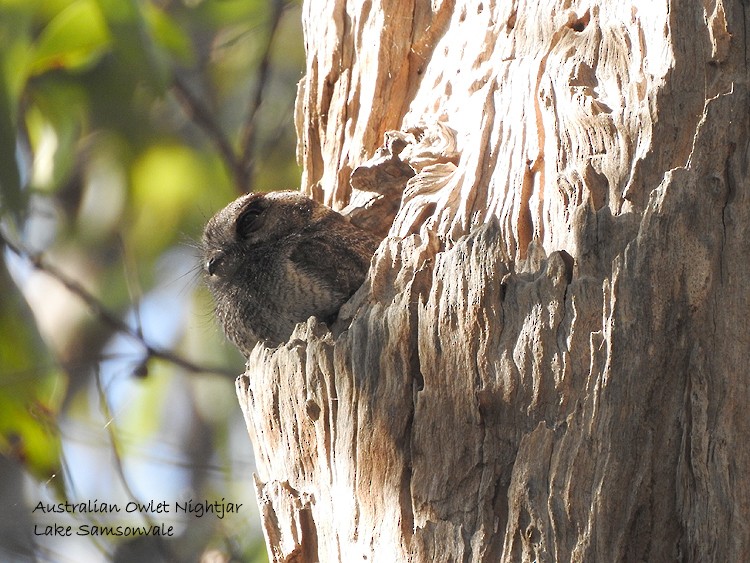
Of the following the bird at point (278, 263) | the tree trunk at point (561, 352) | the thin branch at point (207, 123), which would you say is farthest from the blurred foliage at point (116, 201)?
the tree trunk at point (561, 352)

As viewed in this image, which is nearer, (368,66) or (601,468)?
(601,468)

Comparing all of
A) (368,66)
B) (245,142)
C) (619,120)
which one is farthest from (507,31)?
(245,142)

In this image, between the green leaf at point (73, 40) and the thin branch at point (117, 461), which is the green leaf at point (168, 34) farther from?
the thin branch at point (117, 461)

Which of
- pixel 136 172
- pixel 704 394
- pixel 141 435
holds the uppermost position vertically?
pixel 136 172

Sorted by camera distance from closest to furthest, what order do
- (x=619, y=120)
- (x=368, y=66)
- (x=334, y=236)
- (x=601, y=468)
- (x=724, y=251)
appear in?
(x=601, y=468), (x=724, y=251), (x=619, y=120), (x=334, y=236), (x=368, y=66)

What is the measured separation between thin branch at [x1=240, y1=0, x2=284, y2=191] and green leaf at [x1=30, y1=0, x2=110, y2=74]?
1.08 metres

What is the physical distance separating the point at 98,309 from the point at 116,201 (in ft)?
2.50

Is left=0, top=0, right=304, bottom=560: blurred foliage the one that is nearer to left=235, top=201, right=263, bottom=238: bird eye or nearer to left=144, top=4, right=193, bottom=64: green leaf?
left=144, top=4, right=193, bottom=64: green leaf

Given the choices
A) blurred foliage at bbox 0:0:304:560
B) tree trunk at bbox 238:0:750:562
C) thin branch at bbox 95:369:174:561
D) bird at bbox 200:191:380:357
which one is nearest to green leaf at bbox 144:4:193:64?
blurred foliage at bbox 0:0:304:560

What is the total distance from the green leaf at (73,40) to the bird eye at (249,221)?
318 centimetres

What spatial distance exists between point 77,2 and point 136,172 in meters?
1.25

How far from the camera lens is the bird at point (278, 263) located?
117 inches

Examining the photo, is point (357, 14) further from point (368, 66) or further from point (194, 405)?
point (194, 405)

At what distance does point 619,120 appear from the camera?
2.42 m
